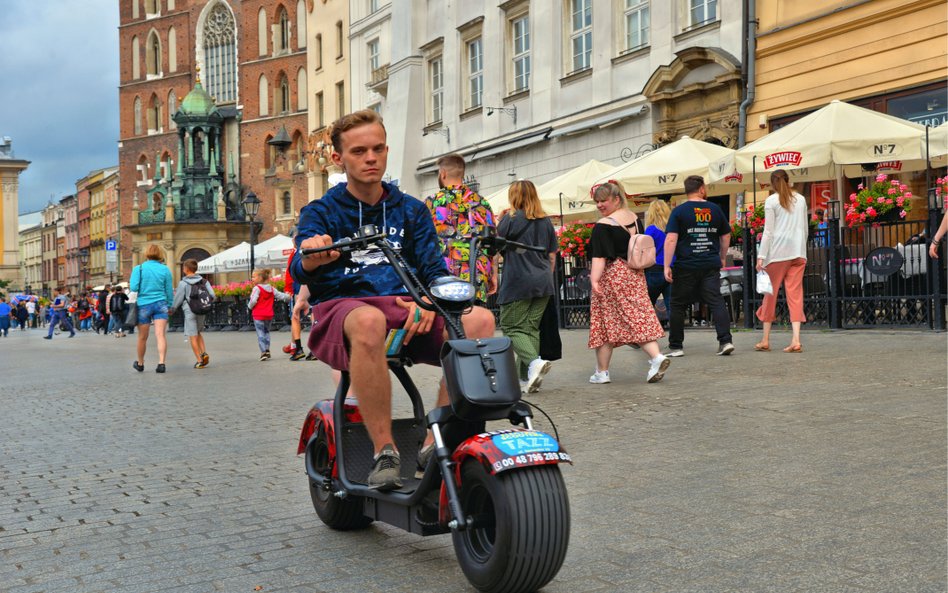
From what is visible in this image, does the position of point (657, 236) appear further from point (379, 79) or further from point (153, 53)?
point (153, 53)

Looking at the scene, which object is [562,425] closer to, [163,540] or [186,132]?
[163,540]

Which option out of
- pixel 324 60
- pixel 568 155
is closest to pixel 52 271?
pixel 324 60

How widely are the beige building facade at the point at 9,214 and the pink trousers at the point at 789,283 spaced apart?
127472 millimetres

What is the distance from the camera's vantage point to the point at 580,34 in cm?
2745

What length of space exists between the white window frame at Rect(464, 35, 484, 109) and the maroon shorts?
2791cm

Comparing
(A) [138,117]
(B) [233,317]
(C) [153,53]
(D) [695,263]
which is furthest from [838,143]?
(A) [138,117]

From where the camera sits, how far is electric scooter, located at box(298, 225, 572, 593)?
12.1 ft

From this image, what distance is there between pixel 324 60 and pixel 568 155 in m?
31.6

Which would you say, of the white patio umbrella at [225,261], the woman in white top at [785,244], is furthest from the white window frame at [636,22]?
the white patio umbrella at [225,261]

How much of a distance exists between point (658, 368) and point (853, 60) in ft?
37.9

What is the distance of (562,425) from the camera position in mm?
7926

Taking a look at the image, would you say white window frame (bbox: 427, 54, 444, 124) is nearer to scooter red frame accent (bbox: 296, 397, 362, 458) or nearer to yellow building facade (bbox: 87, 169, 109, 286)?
scooter red frame accent (bbox: 296, 397, 362, 458)

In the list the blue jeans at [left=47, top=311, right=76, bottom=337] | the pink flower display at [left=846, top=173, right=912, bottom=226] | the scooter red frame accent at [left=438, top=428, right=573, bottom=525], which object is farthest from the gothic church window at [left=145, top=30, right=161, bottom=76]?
the scooter red frame accent at [left=438, top=428, right=573, bottom=525]

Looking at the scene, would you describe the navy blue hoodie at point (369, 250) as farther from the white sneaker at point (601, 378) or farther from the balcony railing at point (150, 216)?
the balcony railing at point (150, 216)
